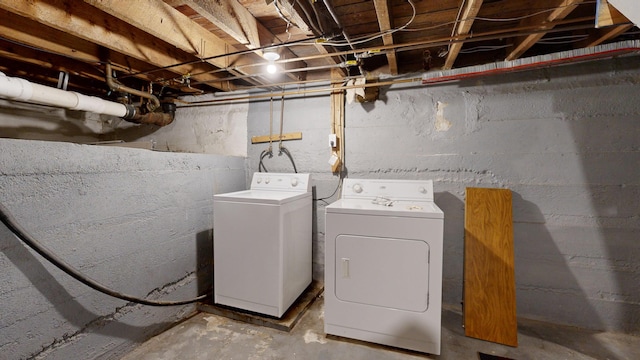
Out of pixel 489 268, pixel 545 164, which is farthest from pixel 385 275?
pixel 545 164

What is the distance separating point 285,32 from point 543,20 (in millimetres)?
1681

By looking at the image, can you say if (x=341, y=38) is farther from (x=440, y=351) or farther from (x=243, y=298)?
(x=440, y=351)

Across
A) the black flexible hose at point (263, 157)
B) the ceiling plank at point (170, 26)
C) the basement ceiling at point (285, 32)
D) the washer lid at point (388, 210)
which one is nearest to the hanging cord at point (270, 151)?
the black flexible hose at point (263, 157)

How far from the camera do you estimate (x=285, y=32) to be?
Result: 2.03m

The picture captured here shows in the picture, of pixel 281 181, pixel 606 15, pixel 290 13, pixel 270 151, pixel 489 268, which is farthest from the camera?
pixel 270 151

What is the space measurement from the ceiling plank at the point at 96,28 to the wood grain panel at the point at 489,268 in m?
2.76

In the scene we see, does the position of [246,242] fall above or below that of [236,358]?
above

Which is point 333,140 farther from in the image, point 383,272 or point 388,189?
point 383,272

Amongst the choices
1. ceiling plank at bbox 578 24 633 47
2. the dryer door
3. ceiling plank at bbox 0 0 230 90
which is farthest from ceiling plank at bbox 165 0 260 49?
ceiling plank at bbox 578 24 633 47

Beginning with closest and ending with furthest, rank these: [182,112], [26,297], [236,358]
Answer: [26,297], [236,358], [182,112]

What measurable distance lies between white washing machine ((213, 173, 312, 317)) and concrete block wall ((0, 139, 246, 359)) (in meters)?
0.33

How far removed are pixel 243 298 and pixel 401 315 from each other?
119cm

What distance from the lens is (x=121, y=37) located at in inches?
73.9

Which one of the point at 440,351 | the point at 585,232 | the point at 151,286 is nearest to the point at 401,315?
the point at 440,351
